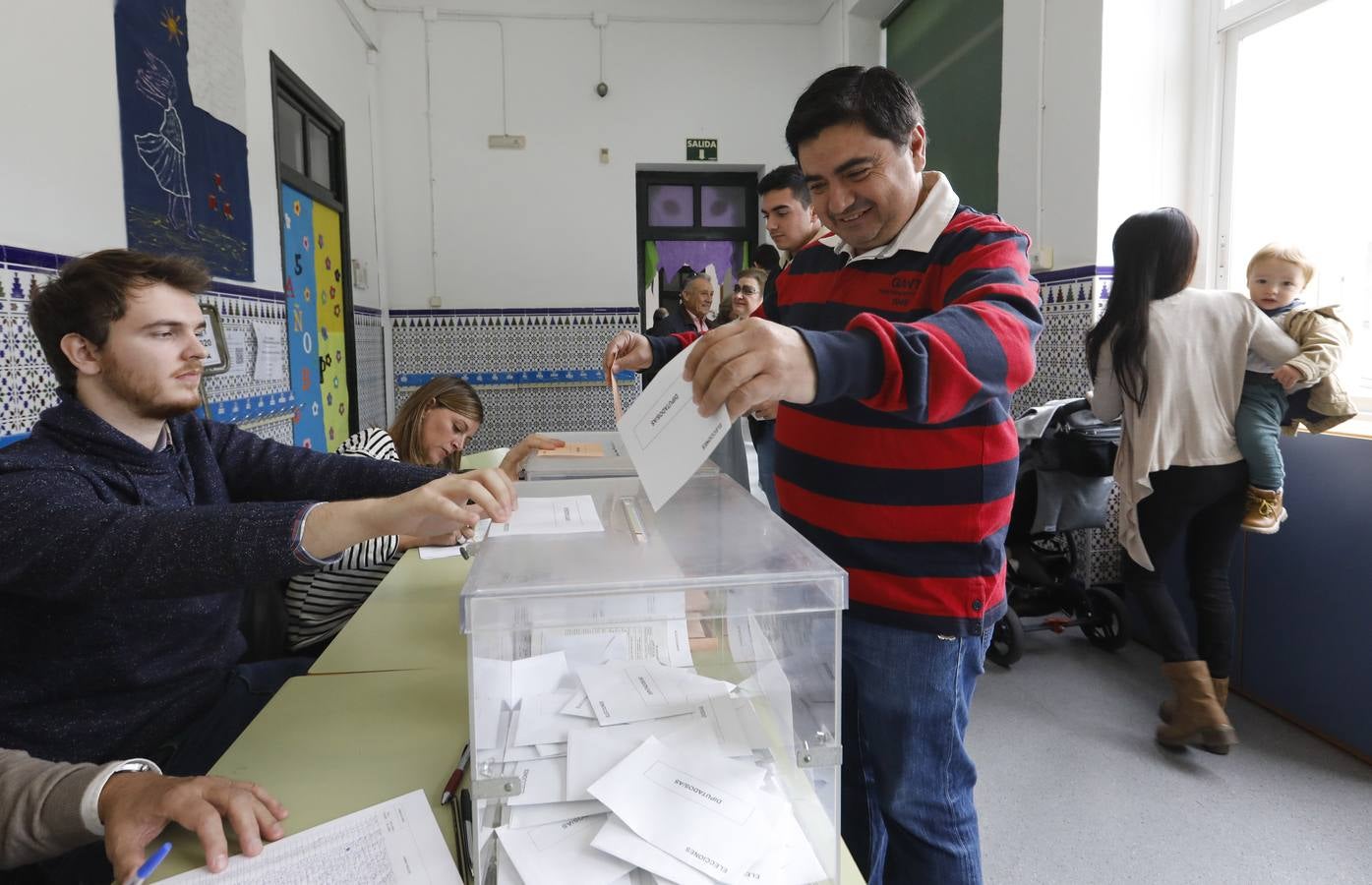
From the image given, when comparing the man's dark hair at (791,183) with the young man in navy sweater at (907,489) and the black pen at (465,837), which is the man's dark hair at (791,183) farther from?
the black pen at (465,837)

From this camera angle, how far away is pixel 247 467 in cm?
155

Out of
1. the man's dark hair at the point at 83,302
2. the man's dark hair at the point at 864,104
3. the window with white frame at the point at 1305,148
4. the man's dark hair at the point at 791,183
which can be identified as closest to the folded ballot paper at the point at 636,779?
the man's dark hair at the point at 864,104

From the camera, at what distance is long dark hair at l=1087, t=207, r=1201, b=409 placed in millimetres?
2389

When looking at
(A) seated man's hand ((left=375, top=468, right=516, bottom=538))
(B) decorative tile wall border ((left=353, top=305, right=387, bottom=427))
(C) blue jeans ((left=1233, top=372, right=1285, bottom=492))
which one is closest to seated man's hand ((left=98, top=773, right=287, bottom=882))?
(A) seated man's hand ((left=375, top=468, right=516, bottom=538))

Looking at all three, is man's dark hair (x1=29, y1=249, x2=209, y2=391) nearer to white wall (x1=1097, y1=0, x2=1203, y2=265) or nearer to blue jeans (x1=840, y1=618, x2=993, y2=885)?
blue jeans (x1=840, y1=618, x2=993, y2=885)

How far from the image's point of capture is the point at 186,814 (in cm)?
83

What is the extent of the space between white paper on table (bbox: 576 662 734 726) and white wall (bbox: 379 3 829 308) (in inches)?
192

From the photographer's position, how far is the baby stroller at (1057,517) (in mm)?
2706

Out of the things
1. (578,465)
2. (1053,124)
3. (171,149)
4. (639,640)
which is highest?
(1053,124)

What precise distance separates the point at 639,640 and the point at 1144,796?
1873 mm

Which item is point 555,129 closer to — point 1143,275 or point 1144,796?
point 1143,275

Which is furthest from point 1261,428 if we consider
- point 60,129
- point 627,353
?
point 60,129

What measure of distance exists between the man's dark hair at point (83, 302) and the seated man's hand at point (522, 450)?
889 millimetres

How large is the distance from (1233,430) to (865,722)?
1.82 metres
